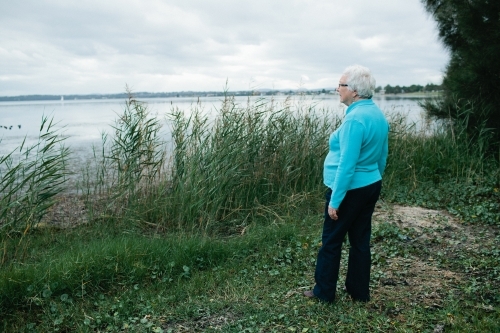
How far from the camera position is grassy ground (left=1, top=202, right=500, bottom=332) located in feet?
12.5

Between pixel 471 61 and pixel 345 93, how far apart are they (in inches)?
245

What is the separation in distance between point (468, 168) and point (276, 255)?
5109 mm

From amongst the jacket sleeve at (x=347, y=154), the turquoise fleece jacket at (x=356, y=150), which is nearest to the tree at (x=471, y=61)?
the turquoise fleece jacket at (x=356, y=150)

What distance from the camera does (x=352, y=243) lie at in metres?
4.03

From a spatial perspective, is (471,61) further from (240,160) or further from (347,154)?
(347,154)

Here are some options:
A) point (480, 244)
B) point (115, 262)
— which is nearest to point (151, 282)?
point (115, 262)

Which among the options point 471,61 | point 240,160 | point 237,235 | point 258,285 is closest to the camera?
point 258,285

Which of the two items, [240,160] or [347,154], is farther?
[240,160]

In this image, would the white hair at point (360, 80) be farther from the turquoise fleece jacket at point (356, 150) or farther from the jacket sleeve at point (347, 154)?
the jacket sleeve at point (347, 154)

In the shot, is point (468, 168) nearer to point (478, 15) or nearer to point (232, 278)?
point (478, 15)

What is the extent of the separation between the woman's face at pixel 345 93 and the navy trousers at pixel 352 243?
68 centimetres

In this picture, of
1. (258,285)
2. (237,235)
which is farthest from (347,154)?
(237,235)

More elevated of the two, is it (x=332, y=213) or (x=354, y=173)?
(x=354, y=173)

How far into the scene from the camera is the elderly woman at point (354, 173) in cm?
362
